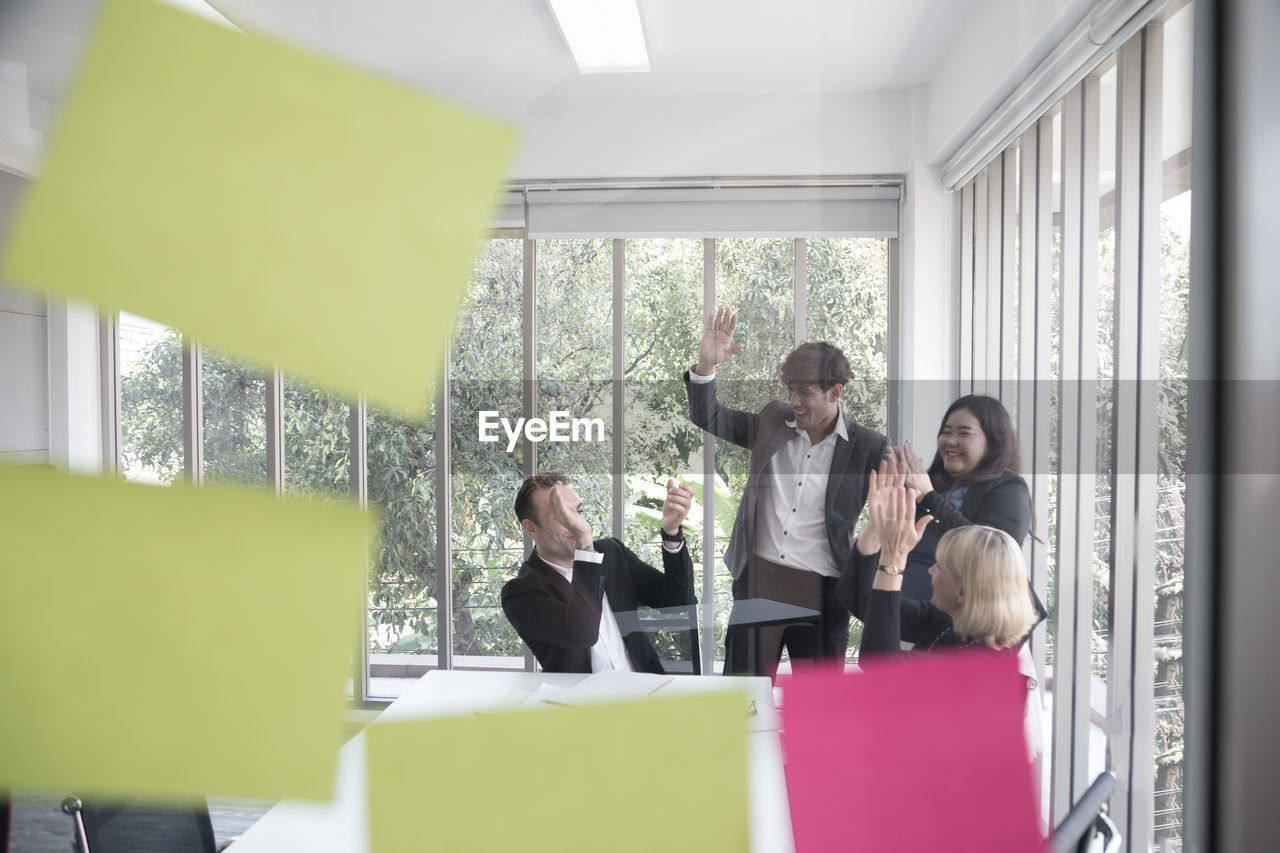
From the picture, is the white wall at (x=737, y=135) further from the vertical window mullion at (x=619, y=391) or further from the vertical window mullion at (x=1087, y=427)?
the vertical window mullion at (x=1087, y=427)

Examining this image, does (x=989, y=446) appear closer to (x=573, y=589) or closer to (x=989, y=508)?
(x=989, y=508)

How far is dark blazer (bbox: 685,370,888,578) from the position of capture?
9.0 inches

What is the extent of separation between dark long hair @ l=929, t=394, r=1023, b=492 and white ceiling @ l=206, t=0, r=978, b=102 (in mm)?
114

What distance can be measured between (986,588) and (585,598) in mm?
134

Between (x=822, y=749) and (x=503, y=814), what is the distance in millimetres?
93

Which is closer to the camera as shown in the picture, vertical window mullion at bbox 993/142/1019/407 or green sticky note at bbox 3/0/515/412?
green sticky note at bbox 3/0/515/412

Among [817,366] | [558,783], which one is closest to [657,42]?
[817,366]

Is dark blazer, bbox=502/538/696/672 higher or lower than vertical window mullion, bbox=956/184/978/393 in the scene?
lower

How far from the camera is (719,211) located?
0.24 m

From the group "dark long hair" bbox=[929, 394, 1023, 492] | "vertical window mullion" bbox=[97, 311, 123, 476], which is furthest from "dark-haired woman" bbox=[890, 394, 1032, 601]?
"vertical window mullion" bbox=[97, 311, 123, 476]

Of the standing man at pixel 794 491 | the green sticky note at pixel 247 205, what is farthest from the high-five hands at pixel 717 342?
the green sticky note at pixel 247 205

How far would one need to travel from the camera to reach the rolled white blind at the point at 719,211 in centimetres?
22

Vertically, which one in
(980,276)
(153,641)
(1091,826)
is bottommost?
(1091,826)

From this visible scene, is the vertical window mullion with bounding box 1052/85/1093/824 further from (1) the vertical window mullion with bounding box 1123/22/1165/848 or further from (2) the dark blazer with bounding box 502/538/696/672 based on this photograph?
(2) the dark blazer with bounding box 502/538/696/672
